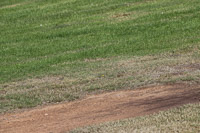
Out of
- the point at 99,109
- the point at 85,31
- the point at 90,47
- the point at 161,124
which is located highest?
the point at 161,124

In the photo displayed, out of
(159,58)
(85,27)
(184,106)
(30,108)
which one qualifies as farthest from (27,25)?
(184,106)

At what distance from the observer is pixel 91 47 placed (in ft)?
57.4

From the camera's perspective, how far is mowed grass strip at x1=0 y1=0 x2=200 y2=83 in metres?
16.1

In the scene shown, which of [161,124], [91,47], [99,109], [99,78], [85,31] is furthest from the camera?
[85,31]

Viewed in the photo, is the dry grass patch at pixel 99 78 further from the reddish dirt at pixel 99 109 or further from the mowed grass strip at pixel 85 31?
the mowed grass strip at pixel 85 31

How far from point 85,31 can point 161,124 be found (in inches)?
461

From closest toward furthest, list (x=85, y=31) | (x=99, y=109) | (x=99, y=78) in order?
(x=99, y=109) → (x=99, y=78) → (x=85, y=31)

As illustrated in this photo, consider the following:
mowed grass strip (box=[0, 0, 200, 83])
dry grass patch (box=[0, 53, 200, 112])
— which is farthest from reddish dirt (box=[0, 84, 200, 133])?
mowed grass strip (box=[0, 0, 200, 83])

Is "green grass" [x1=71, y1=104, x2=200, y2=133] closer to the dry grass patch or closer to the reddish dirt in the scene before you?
the reddish dirt

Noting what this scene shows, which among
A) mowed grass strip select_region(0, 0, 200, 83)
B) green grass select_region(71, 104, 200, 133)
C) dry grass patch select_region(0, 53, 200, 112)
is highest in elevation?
green grass select_region(71, 104, 200, 133)

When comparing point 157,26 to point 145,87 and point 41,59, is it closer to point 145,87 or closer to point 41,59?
point 41,59

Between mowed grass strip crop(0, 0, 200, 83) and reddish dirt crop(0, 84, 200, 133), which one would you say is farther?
mowed grass strip crop(0, 0, 200, 83)

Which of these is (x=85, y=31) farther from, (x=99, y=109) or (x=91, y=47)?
(x=99, y=109)

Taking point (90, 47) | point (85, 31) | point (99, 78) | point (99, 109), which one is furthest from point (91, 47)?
point (99, 109)
